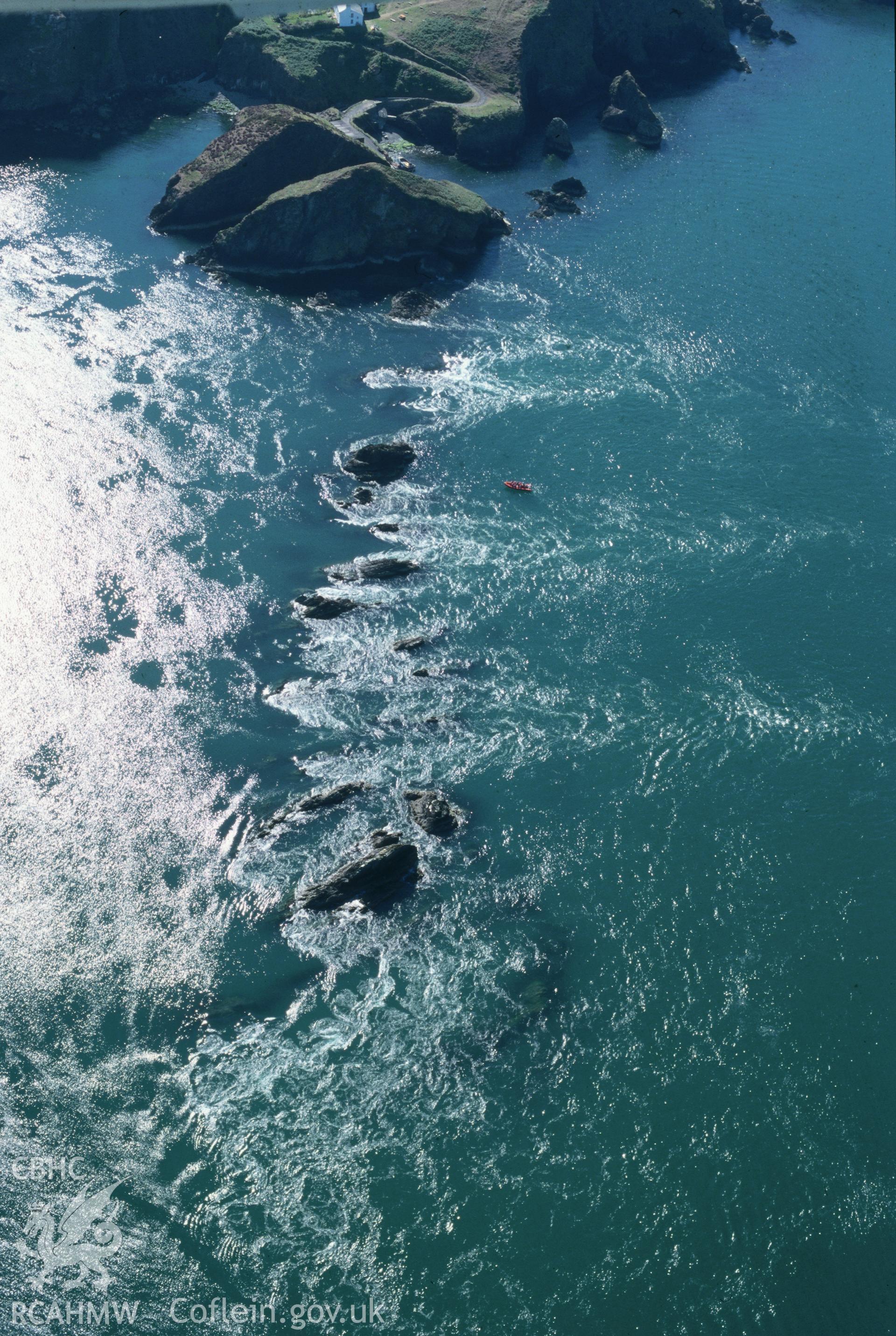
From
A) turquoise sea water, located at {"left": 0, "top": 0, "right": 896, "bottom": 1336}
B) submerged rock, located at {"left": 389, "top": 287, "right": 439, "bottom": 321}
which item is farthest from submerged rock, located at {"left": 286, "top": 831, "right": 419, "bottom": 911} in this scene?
submerged rock, located at {"left": 389, "top": 287, "right": 439, "bottom": 321}

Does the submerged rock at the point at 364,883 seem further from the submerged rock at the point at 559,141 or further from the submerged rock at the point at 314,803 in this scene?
the submerged rock at the point at 559,141

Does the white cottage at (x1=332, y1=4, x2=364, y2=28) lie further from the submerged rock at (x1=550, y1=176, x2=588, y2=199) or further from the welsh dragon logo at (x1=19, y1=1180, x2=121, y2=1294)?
the welsh dragon logo at (x1=19, y1=1180, x2=121, y2=1294)

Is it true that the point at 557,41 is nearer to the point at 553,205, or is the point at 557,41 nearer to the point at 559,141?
the point at 559,141

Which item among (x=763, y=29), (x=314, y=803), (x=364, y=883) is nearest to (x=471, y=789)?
(x=364, y=883)

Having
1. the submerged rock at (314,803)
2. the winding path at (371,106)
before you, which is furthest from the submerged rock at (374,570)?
the winding path at (371,106)

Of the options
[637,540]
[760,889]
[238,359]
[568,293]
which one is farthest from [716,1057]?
[568,293]

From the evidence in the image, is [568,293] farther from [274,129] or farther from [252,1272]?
[252,1272]
